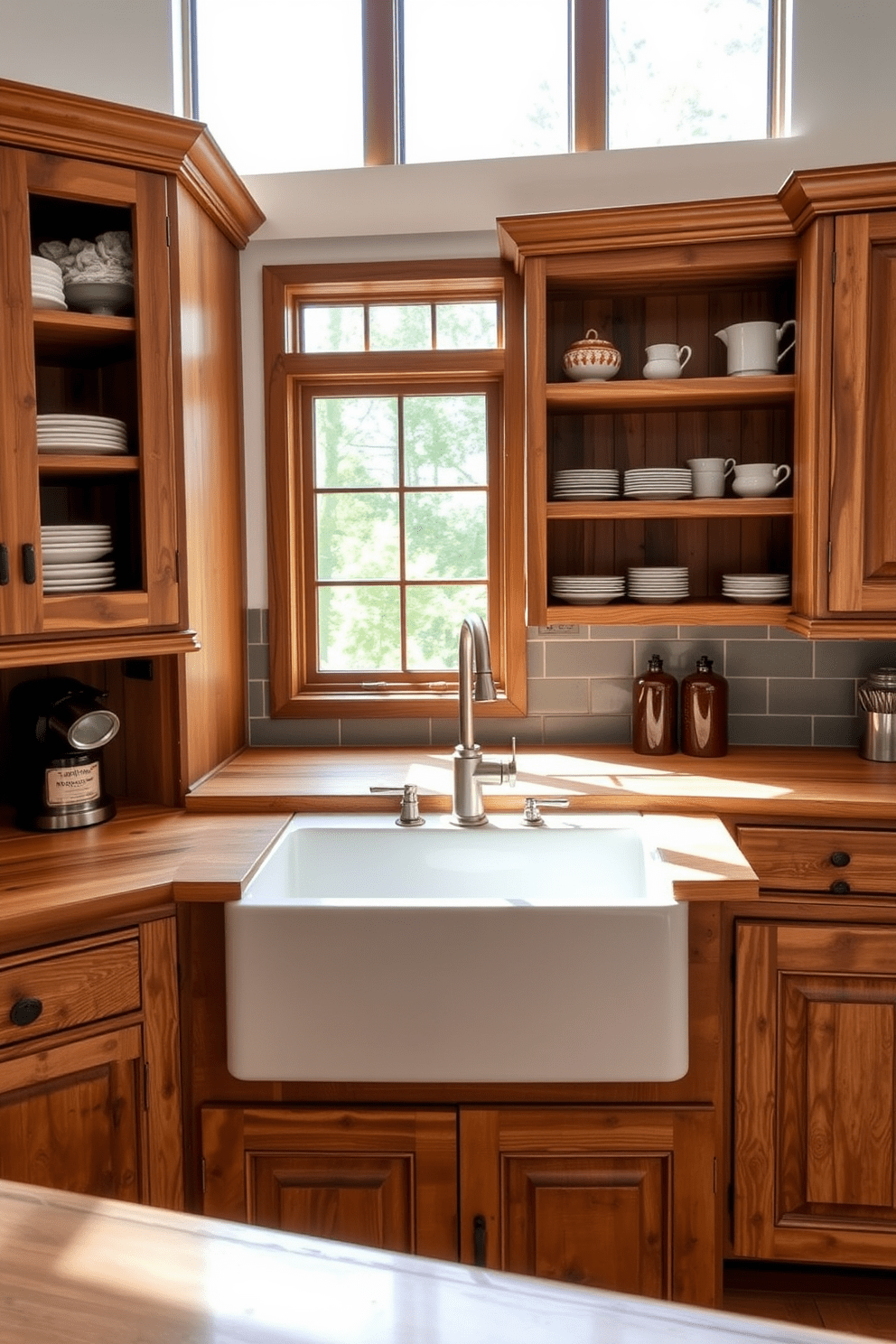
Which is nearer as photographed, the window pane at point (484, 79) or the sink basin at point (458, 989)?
the sink basin at point (458, 989)

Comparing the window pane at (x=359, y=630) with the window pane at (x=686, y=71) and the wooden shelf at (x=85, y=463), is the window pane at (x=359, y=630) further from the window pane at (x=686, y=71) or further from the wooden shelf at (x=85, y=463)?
the window pane at (x=686, y=71)

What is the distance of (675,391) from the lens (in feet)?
8.19

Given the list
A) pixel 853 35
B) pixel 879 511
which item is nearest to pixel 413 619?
pixel 879 511

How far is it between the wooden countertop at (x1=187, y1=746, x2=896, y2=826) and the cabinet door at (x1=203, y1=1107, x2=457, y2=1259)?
67cm

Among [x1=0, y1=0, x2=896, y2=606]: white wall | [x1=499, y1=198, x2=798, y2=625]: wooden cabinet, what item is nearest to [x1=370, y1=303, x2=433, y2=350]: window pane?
[x1=0, y1=0, x2=896, y2=606]: white wall

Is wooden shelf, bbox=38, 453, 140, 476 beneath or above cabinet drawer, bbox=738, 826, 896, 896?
above

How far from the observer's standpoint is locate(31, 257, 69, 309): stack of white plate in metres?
2.07

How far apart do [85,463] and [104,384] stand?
38 centimetres

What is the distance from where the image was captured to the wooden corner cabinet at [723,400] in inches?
90.4

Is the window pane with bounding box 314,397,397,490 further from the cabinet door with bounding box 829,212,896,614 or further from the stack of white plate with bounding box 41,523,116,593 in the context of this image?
the cabinet door with bounding box 829,212,896,614

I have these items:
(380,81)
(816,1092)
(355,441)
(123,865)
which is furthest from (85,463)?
(816,1092)

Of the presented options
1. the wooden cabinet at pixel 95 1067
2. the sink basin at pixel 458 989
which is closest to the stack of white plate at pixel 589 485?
the sink basin at pixel 458 989

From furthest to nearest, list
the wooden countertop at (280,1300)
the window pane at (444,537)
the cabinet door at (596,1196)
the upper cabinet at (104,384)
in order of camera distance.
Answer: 1. the window pane at (444,537)
2. the upper cabinet at (104,384)
3. the cabinet door at (596,1196)
4. the wooden countertop at (280,1300)

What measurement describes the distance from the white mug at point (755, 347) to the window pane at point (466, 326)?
65 centimetres
